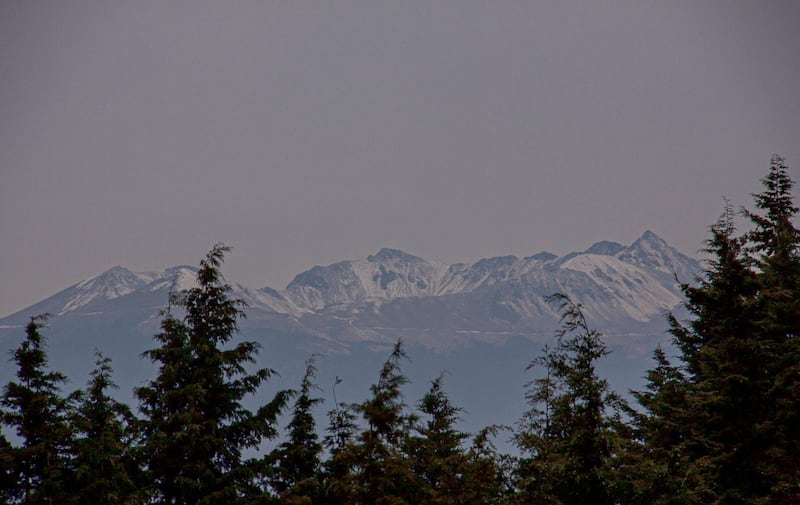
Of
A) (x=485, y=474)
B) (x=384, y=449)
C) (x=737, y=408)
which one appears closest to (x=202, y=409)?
(x=384, y=449)

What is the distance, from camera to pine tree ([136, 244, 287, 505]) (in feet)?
83.9

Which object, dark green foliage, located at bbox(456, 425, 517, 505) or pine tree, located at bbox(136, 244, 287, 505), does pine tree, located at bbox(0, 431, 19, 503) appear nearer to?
pine tree, located at bbox(136, 244, 287, 505)

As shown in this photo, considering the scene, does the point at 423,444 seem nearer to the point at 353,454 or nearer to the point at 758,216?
the point at 353,454

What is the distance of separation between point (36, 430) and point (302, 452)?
930cm

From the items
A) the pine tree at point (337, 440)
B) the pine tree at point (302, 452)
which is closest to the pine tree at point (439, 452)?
the pine tree at point (337, 440)

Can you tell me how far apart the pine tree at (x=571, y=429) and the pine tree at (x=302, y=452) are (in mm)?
9598

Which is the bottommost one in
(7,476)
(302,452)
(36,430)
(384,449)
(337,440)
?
(7,476)

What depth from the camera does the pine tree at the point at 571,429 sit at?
812 inches

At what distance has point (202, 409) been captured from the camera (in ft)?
87.4

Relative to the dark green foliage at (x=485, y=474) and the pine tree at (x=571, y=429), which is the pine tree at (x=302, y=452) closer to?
the dark green foliage at (x=485, y=474)

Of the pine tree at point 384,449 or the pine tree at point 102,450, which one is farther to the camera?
the pine tree at point 102,450

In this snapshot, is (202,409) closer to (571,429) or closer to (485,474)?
(485,474)

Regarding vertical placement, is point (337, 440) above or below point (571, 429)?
above

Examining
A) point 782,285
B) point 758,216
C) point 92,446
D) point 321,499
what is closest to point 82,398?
point 92,446
